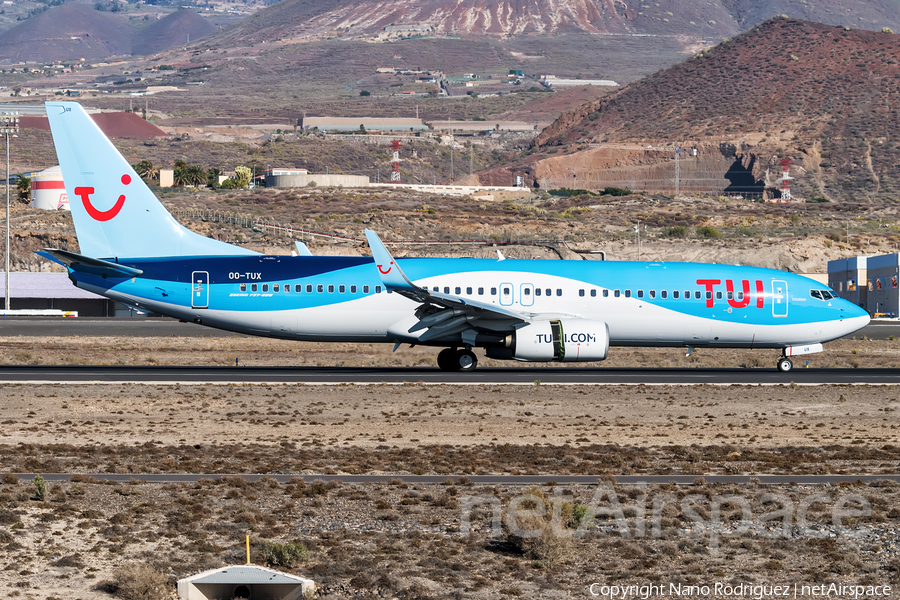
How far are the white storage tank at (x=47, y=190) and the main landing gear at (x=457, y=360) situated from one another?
89.9m

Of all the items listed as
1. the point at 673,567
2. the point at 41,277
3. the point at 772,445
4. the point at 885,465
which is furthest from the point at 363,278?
the point at 41,277

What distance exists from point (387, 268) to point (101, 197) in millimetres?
10700

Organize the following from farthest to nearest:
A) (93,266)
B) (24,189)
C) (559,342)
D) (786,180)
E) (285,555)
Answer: (786,180) < (24,189) < (559,342) < (93,266) < (285,555)

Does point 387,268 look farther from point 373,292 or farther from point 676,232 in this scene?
point 676,232

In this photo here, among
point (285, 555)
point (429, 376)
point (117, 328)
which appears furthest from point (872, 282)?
point (285, 555)

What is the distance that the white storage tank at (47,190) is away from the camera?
119438 millimetres

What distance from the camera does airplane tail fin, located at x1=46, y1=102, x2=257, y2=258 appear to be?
123ft

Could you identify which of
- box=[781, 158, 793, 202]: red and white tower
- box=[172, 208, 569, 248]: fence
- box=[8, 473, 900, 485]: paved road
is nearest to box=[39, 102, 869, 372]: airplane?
box=[8, 473, 900, 485]: paved road

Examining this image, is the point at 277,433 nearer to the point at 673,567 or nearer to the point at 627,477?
the point at 627,477

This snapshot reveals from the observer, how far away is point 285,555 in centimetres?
1434

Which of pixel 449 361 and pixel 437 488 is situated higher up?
pixel 449 361

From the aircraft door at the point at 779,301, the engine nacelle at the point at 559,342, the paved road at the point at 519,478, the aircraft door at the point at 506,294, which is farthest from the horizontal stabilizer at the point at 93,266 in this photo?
the aircraft door at the point at 779,301

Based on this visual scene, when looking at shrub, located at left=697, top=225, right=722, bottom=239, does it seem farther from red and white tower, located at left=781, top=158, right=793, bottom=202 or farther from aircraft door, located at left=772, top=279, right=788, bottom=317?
aircraft door, located at left=772, top=279, right=788, bottom=317

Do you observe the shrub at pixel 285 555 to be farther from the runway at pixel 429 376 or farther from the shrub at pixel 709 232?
the shrub at pixel 709 232
